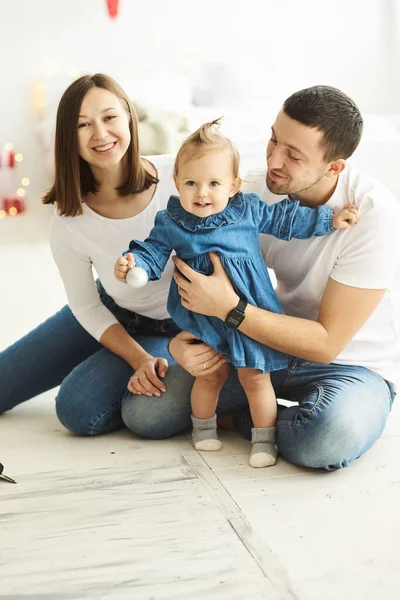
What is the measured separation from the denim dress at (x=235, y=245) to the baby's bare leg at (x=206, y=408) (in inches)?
3.9

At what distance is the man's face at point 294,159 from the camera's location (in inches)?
66.7

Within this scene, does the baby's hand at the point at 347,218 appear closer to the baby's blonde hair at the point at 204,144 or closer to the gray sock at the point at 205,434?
the baby's blonde hair at the point at 204,144

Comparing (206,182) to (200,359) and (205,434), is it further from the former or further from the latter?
(205,434)

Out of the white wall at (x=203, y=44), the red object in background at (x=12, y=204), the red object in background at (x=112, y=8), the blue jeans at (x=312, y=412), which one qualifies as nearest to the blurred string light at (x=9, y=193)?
the red object in background at (x=12, y=204)

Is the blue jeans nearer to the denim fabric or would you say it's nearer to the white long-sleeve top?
the denim fabric

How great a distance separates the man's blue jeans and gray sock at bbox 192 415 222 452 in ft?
0.18

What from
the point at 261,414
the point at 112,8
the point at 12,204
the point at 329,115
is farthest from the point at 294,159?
the point at 112,8

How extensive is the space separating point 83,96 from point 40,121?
12.3 feet

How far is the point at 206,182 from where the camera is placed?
165 cm

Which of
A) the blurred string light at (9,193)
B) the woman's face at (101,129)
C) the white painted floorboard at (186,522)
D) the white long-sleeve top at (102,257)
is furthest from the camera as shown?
the blurred string light at (9,193)

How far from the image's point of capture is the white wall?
5.34m

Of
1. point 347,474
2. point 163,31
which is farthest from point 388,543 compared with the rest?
point 163,31

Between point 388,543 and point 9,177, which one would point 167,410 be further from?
point 9,177

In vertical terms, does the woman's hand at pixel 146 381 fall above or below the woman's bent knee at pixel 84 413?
above
